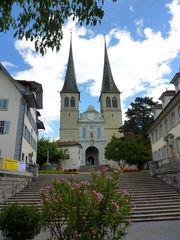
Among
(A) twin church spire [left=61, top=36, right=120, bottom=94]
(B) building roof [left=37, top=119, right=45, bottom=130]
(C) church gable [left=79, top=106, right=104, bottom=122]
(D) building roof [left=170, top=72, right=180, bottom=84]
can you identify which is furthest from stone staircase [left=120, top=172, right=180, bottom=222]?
(A) twin church spire [left=61, top=36, right=120, bottom=94]

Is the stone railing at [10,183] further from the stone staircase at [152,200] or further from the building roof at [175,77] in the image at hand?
the building roof at [175,77]

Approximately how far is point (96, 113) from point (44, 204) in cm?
5828

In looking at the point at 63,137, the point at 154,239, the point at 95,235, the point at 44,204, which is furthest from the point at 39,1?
the point at 63,137

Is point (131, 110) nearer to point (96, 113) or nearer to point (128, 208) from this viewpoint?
point (96, 113)

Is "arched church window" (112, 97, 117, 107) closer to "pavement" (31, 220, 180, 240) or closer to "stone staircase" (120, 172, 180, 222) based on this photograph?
"stone staircase" (120, 172, 180, 222)

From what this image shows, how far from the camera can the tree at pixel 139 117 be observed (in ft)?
149

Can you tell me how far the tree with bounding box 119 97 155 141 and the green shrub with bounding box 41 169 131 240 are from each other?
40.7 meters

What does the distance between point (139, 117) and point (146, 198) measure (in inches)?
1347

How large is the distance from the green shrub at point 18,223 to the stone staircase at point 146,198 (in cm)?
185

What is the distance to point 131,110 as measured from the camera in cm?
4812

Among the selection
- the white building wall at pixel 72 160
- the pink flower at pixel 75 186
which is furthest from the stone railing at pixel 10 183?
the white building wall at pixel 72 160

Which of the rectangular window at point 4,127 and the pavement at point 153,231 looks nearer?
the pavement at point 153,231

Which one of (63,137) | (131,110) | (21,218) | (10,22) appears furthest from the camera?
(63,137)

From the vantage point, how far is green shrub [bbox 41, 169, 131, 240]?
4.57 meters
